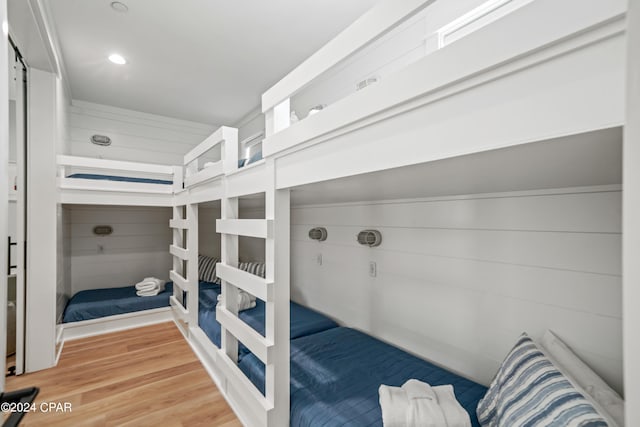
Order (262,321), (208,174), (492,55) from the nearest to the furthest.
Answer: (492,55)
(208,174)
(262,321)

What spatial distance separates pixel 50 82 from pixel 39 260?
1.40m

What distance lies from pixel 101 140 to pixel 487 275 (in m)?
4.38

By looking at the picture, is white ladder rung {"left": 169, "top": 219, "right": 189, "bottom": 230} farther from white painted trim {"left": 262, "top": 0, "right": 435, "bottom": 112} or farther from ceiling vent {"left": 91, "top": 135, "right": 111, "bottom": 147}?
white painted trim {"left": 262, "top": 0, "right": 435, "bottom": 112}

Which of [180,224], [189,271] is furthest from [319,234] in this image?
[180,224]

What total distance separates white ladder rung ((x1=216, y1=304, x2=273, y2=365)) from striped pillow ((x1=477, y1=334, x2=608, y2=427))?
92 centimetres

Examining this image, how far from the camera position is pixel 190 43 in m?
2.41

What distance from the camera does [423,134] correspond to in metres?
0.70

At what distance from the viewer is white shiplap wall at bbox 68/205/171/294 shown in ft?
11.7

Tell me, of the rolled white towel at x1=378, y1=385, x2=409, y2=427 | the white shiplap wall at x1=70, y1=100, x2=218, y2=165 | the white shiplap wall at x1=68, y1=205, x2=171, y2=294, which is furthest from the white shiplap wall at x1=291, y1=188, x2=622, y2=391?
the white shiplap wall at x1=70, y1=100, x2=218, y2=165

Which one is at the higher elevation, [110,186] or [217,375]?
[110,186]

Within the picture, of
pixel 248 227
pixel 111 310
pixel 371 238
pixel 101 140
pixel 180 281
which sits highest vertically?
pixel 101 140

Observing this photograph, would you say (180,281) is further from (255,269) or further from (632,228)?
(632,228)

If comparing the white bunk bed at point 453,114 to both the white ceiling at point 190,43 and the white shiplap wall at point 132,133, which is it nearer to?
the white ceiling at point 190,43

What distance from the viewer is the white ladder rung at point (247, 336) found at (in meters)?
1.34
